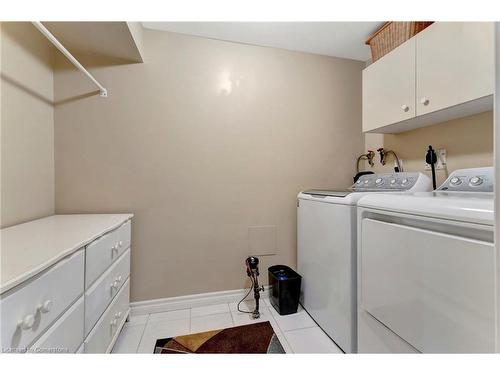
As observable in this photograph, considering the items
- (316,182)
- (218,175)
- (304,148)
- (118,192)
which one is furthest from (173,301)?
(304,148)

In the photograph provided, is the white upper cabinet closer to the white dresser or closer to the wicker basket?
the wicker basket

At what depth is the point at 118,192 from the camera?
1.67 metres

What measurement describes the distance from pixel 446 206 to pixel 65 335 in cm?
144

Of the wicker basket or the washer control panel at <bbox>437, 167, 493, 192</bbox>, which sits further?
the wicker basket

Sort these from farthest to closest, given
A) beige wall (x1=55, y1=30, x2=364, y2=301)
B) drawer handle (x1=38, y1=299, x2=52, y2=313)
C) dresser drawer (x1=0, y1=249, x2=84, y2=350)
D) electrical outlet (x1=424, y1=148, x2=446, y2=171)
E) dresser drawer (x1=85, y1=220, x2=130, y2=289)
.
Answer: beige wall (x1=55, y1=30, x2=364, y2=301), electrical outlet (x1=424, y1=148, x2=446, y2=171), dresser drawer (x1=85, y1=220, x2=130, y2=289), drawer handle (x1=38, y1=299, x2=52, y2=313), dresser drawer (x1=0, y1=249, x2=84, y2=350)

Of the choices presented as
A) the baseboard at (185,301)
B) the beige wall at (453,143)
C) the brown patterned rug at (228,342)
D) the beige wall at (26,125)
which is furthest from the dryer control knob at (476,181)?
the beige wall at (26,125)

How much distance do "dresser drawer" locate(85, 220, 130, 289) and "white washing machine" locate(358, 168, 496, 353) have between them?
1328 millimetres

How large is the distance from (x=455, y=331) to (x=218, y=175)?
63.5 inches

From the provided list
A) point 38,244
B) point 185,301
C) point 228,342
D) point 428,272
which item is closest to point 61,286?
point 38,244

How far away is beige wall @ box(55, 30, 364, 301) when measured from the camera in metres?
1.63

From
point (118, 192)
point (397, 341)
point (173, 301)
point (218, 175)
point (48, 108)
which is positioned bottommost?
point (173, 301)

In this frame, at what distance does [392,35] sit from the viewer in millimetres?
1489

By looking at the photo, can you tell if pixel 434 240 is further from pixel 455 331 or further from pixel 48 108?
pixel 48 108

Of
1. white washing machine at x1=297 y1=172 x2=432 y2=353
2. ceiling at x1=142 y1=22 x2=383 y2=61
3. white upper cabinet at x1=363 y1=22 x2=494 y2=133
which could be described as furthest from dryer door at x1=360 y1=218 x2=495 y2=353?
ceiling at x1=142 y1=22 x2=383 y2=61
